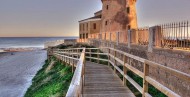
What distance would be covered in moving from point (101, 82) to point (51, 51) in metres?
27.1

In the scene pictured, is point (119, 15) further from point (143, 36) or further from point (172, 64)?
point (172, 64)

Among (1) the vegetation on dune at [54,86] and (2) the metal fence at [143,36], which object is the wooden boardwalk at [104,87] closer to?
(1) the vegetation on dune at [54,86]

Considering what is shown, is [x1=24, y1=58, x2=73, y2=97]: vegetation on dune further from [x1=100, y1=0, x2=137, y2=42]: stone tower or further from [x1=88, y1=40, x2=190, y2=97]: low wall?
[x1=100, y1=0, x2=137, y2=42]: stone tower

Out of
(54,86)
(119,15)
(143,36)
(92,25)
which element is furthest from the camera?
(92,25)

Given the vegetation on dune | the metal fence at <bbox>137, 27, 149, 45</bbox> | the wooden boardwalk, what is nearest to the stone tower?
the vegetation on dune

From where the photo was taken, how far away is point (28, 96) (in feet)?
57.6

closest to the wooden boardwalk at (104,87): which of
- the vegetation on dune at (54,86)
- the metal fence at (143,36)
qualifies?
the vegetation on dune at (54,86)

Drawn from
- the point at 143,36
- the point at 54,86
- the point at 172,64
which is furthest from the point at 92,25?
the point at 172,64

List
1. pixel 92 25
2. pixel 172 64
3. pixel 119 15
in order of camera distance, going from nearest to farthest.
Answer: pixel 172 64, pixel 119 15, pixel 92 25

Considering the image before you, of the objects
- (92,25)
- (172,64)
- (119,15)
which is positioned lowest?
(172,64)

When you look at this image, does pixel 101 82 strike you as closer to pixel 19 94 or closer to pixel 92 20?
pixel 19 94

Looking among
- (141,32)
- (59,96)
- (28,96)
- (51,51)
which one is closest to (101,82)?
(59,96)

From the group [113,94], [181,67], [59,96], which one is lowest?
[59,96]

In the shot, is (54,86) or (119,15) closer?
(54,86)
